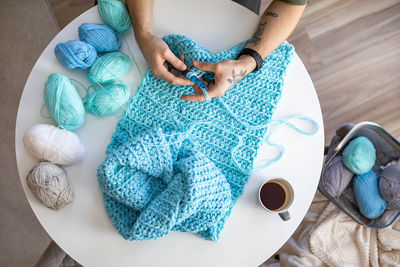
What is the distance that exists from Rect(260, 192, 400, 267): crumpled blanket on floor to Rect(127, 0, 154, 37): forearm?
1.03 metres

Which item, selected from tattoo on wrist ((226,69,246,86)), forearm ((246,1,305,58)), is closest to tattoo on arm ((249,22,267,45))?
forearm ((246,1,305,58))

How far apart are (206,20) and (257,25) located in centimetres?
17

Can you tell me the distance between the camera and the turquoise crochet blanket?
82cm

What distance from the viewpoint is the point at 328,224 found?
1265 millimetres

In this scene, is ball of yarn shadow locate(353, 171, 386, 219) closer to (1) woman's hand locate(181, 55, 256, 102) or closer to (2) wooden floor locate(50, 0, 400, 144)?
(2) wooden floor locate(50, 0, 400, 144)

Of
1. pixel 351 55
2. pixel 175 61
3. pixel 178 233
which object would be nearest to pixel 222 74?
pixel 175 61

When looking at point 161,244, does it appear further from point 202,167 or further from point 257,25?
point 257,25

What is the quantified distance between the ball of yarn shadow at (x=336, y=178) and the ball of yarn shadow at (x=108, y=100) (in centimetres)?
81

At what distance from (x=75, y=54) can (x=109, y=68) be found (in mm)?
99

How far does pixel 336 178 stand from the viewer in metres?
1.16

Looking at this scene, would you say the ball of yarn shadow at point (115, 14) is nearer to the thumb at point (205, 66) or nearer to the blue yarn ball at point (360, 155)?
the thumb at point (205, 66)

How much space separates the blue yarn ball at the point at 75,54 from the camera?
0.86 meters

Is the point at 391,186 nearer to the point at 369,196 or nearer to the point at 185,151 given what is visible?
the point at 369,196

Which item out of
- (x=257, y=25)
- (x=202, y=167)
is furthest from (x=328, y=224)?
(x=257, y=25)
